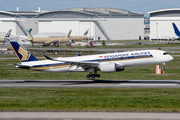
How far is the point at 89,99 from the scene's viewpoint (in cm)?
2900

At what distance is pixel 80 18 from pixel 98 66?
137 m

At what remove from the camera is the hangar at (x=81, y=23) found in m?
176

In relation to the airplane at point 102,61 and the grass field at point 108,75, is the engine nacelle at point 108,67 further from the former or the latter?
the grass field at point 108,75

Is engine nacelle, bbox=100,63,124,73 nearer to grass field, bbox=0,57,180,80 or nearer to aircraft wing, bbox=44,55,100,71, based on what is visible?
aircraft wing, bbox=44,55,100,71

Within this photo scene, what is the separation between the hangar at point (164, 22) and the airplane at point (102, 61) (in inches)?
5448

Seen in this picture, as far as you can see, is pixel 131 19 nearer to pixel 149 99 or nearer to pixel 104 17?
pixel 104 17

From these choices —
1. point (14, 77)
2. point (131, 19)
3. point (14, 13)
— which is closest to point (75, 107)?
point (14, 77)

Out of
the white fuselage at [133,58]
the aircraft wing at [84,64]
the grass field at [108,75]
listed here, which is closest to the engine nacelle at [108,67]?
the aircraft wing at [84,64]

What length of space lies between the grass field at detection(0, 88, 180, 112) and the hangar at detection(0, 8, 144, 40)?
142m

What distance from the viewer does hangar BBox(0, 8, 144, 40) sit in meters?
176

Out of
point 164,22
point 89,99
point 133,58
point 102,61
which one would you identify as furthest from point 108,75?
point 164,22

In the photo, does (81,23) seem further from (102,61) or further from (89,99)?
(89,99)

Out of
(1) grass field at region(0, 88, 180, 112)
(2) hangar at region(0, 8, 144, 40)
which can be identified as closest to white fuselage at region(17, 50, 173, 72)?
(1) grass field at region(0, 88, 180, 112)

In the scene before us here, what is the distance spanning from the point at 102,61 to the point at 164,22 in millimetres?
143812
